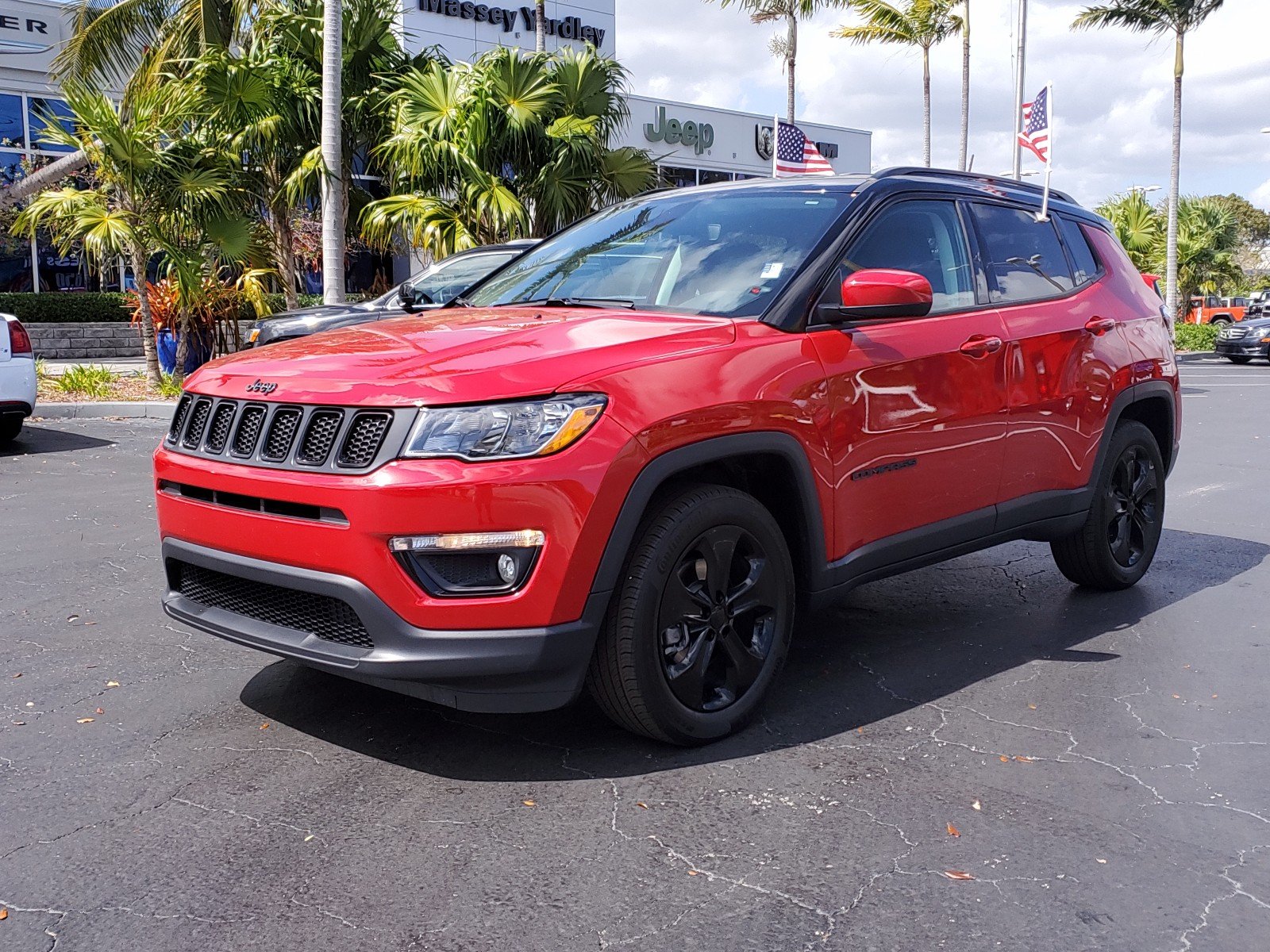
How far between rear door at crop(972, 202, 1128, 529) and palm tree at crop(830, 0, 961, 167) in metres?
32.0

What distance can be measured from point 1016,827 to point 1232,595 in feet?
10.4

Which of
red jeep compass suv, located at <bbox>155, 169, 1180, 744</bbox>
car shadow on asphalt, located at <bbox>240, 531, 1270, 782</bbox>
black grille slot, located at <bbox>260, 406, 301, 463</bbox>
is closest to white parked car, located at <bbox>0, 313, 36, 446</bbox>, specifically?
red jeep compass suv, located at <bbox>155, 169, 1180, 744</bbox>

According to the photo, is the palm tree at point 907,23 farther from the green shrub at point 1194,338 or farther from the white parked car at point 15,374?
the white parked car at point 15,374

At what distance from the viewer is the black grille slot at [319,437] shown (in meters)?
3.35

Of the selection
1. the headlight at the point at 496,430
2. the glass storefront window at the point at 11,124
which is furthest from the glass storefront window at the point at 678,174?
the headlight at the point at 496,430

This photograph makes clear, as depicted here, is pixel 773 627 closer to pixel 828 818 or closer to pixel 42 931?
pixel 828 818

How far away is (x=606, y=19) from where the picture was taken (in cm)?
3350

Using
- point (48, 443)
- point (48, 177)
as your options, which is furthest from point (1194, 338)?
point (48, 443)

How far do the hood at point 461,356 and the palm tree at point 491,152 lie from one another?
11281 millimetres

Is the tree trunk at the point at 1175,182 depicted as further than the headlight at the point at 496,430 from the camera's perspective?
Yes

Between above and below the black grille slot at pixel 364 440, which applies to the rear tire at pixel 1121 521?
below

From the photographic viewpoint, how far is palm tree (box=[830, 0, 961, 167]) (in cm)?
3484

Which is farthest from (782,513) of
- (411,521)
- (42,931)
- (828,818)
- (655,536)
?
(42,931)

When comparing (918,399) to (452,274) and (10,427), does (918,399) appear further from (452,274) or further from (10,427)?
(10,427)
